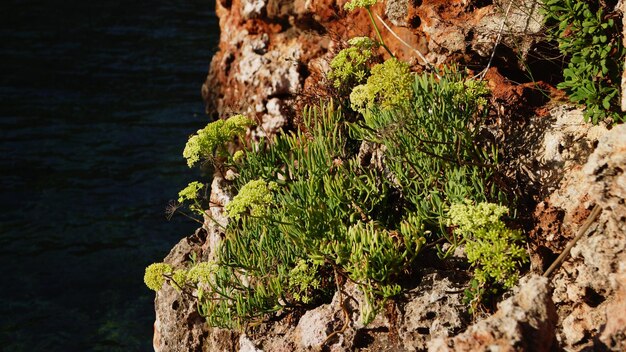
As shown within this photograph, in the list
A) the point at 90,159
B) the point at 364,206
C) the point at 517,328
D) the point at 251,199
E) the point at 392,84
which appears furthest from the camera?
the point at 90,159

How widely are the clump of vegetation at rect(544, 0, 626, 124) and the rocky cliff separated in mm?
273

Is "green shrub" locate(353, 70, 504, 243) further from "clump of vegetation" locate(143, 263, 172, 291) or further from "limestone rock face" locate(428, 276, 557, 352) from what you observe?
"clump of vegetation" locate(143, 263, 172, 291)

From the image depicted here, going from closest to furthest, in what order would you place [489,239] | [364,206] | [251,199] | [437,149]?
[489,239] < [251,199] < [437,149] < [364,206]

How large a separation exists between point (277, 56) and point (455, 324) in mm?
6229

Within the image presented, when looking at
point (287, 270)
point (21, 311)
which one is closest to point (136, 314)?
point (21, 311)

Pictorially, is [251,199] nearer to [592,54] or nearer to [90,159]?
[592,54]

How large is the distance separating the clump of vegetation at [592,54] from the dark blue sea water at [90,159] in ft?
19.6

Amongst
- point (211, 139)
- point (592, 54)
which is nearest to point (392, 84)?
Result: point (592, 54)

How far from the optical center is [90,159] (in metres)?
12.7

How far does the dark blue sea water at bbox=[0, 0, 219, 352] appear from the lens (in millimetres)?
9391

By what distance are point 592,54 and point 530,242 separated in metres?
1.56

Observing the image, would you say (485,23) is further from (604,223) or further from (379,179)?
(604,223)

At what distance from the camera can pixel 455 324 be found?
17.3ft

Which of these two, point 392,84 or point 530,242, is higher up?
point 392,84
